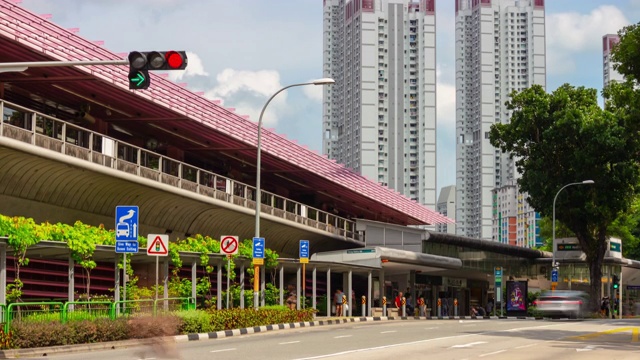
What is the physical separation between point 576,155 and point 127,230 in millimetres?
39218

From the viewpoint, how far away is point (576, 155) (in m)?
58.7

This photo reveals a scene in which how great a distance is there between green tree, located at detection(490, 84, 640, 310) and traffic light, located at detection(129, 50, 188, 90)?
44984 millimetres

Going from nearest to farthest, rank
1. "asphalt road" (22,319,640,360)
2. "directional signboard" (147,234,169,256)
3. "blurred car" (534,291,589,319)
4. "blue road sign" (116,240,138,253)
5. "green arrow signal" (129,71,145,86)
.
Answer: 1. "green arrow signal" (129,71,145,86)
2. "asphalt road" (22,319,640,360)
3. "blue road sign" (116,240,138,253)
4. "directional signboard" (147,234,169,256)
5. "blurred car" (534,291,589,319)

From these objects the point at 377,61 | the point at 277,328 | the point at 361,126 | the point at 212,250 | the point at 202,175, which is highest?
the point at 377,61

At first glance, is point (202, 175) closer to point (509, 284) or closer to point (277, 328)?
point (277, 328)

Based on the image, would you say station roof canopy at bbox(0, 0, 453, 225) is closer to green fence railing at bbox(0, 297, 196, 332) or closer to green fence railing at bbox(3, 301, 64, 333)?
green fence railing at bbox(0, 297, 196, 332)

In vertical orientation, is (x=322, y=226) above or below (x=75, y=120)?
below

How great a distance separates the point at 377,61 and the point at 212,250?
→ 15362 centimetres

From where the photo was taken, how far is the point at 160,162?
3916 cm

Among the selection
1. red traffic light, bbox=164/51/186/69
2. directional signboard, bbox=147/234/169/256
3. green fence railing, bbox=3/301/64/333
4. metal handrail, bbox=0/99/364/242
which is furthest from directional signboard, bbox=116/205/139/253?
red traffic light, bbox=164/51/186/69

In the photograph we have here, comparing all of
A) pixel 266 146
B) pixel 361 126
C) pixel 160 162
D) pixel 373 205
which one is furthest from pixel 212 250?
pixel 361 126

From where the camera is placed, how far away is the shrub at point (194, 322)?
28.1m

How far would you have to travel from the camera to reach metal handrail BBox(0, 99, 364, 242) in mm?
30942

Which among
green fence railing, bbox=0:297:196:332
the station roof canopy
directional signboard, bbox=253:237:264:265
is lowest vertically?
green fence railing, bbox=0:297:196:332
